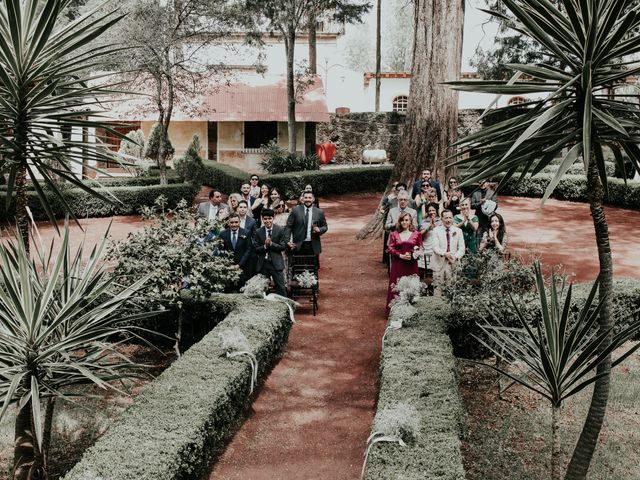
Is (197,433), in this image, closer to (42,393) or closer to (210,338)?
(42,393)

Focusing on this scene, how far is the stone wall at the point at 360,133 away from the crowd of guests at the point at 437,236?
22.4 metres

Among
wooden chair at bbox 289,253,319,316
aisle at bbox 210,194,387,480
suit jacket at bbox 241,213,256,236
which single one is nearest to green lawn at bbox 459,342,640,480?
aisle at bbox 210,194,387,480

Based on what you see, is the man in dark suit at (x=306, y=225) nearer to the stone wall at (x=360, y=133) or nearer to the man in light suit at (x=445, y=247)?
the man in light suit at (x=445, y=247)

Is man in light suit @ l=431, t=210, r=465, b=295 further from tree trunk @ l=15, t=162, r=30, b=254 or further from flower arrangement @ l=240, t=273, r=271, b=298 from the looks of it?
tree trunk @ l=15, t=162, r=30, b=254

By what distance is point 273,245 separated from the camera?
989cm

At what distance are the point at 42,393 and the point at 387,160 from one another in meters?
29.6

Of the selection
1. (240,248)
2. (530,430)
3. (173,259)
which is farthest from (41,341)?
(240,248)

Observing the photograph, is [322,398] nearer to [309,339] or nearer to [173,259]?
[309,339]

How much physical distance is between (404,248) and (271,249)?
6.25ft

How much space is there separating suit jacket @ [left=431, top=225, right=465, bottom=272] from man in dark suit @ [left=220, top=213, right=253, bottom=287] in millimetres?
2600

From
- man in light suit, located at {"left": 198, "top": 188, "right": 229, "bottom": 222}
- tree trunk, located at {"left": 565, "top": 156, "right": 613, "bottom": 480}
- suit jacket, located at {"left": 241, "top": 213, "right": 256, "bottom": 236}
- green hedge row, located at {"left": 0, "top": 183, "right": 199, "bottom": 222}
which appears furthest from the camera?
green hedge row, located at {"left": 0, "top": 183, "right": 199, "bottom": 222}

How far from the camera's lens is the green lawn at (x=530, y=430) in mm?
6309

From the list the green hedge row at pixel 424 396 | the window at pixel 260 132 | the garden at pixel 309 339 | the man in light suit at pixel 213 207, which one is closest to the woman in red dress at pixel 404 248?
the garden at pixel 309 339

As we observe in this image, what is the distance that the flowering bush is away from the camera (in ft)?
26.9
